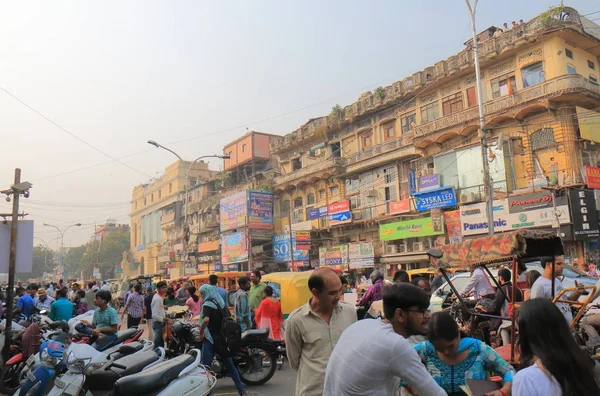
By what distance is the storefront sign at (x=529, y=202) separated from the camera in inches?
824

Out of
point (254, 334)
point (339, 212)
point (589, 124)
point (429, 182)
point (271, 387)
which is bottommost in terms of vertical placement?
point (271, 387)

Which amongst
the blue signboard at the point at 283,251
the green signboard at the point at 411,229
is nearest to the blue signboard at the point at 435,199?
the green signboard at the point at 411,229

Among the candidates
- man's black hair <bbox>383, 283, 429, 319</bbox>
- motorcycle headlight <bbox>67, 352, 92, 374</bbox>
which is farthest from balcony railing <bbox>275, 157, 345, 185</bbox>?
man's black hair <bbox>383, 283, 429, 319</bbox>

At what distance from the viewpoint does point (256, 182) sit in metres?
42.6

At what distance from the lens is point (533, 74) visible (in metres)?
23.1

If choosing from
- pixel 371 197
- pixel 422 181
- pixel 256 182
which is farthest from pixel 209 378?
pixel 256 182

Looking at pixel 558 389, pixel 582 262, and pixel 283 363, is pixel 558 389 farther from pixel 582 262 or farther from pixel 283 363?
pixel 582 262

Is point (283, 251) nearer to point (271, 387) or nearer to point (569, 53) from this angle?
point (569, 53)

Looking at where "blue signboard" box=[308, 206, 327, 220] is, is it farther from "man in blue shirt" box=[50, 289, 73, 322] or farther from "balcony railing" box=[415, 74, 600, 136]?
"man in blue shirt" box=[50, 289, 73, 322]

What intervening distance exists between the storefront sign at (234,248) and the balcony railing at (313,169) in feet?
18.6

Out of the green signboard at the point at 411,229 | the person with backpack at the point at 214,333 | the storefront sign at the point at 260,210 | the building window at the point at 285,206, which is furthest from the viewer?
the building window at the point at 285,206

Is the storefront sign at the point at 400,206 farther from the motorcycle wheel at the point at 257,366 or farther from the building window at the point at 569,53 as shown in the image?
the motorcycle wheel at the point at 257,366

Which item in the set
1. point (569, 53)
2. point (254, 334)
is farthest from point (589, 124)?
point (254, 334)

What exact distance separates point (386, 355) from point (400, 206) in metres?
26.9
